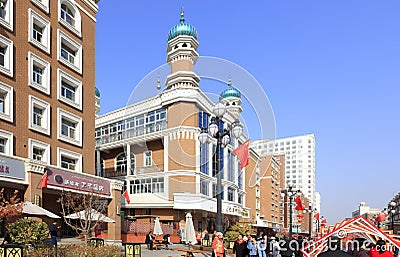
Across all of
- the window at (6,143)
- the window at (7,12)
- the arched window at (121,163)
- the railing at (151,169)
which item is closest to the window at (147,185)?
the railing at (151,169)

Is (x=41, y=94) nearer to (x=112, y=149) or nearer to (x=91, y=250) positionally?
(x=91, y=250)

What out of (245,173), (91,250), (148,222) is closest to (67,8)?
(148,222)

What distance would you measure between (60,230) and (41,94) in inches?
375

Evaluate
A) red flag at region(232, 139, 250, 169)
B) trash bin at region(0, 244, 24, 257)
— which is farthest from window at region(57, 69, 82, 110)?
trash bin at region(0, 244, 24, 257)

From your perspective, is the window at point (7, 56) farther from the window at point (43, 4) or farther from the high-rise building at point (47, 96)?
the window at point (43, 4)

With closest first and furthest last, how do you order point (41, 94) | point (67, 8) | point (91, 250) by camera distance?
point (91, 250) < point (41, 94) < point (67, 8)

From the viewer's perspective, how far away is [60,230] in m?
30.6

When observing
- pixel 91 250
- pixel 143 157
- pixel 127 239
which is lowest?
pixel 127 239

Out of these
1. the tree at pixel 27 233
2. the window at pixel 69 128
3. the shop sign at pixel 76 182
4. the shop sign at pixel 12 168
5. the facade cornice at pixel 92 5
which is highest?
the facade cornice at pixel 92 5

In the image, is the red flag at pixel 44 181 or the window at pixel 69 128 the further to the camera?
the window at pixel 69 128

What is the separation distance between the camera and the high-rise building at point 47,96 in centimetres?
2528

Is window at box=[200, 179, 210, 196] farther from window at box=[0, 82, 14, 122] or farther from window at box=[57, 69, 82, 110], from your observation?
window at box=[0, 82, 14, 122]

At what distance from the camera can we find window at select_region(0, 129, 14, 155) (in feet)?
81.9

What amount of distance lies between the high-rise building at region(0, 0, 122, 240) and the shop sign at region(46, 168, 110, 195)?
0.20 feet
